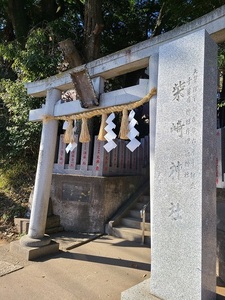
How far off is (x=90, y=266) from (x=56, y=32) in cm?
711

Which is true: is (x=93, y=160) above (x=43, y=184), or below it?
above

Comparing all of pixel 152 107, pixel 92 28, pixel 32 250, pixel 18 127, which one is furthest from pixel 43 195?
pixel 92 28

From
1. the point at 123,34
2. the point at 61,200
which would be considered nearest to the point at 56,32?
the point at 123,34

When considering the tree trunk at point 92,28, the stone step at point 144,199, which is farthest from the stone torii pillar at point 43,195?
the tree trunk at point 92,28

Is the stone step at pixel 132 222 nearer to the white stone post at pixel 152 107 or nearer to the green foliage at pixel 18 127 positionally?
the white stone post at pixel 152 107

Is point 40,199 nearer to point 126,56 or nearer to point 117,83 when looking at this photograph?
point 126,56

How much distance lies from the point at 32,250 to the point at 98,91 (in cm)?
290

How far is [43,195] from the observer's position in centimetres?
478

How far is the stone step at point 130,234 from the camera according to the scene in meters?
5.62

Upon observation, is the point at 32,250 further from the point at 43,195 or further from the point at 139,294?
the point at 139,294

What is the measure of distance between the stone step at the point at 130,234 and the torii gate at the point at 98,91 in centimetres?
170

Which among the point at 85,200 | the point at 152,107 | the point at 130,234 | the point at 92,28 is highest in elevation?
the point at 92,28

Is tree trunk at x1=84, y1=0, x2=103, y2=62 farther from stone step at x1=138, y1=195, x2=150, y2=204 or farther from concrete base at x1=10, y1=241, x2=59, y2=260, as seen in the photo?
concrete base at x1=10, y1=241, x2=59, y2=260

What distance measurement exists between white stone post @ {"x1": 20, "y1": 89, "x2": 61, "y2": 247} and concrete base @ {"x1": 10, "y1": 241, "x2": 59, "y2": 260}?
78mm
